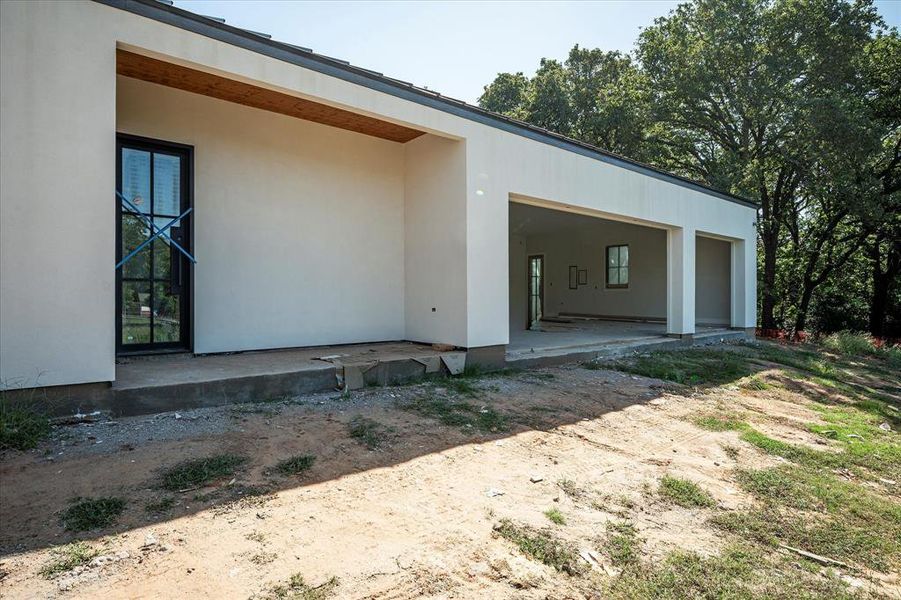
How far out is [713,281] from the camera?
13117 mm

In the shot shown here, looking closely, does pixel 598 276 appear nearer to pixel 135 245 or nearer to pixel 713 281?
pixel 713 281

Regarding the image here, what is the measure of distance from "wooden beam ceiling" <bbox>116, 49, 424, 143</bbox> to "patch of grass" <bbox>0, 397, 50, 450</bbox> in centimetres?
315

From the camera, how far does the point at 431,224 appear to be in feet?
23.0

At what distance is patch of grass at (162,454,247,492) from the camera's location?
9.66 ft

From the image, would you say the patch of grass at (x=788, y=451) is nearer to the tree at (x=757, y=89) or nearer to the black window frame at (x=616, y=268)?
the black window frame at (x=616, y=268)

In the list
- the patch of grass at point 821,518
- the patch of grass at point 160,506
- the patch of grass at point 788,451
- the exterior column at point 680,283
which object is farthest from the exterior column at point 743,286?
the patch of grass at point 160,506

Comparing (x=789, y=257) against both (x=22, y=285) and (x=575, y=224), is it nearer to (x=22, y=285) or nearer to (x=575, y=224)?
(x=575, y=224)

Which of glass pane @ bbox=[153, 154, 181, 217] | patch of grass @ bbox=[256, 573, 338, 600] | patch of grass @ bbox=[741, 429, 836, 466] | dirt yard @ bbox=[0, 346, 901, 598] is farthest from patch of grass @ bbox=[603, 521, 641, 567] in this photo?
glass pane @ bbox=[153, 154, 181, 217]

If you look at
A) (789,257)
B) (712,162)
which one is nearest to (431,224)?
(712,162)

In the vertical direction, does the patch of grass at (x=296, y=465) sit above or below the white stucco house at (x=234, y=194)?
below

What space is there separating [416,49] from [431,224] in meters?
3.03

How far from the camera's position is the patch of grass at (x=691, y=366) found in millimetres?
7074

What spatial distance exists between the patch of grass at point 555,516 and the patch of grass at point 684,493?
81 centimetres

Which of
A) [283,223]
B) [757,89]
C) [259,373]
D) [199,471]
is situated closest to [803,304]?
[757,89]
